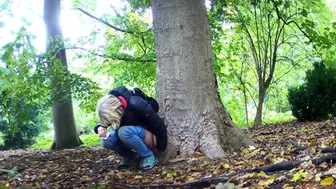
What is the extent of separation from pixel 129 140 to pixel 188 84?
95cm

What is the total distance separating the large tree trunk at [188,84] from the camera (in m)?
4.63

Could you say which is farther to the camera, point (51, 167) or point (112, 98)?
point (51, 167)

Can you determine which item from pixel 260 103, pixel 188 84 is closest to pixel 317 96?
pixel 260 103

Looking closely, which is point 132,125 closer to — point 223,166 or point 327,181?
point 223,166

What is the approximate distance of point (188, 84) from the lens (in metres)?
4.70

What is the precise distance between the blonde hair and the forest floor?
1.80 ft

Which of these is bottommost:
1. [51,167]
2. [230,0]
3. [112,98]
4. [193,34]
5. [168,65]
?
[51,167]

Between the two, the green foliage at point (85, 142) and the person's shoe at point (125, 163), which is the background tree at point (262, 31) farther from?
the person's shoe at point (125, 163)

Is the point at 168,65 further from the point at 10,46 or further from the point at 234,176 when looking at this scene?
the point at 10,46

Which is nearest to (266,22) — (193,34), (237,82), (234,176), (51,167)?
(237,82)

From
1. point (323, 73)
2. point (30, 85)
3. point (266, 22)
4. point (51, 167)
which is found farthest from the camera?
point (266, 22)

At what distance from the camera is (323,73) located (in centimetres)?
900

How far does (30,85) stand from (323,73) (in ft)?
19.9

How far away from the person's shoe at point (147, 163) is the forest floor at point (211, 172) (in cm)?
6
